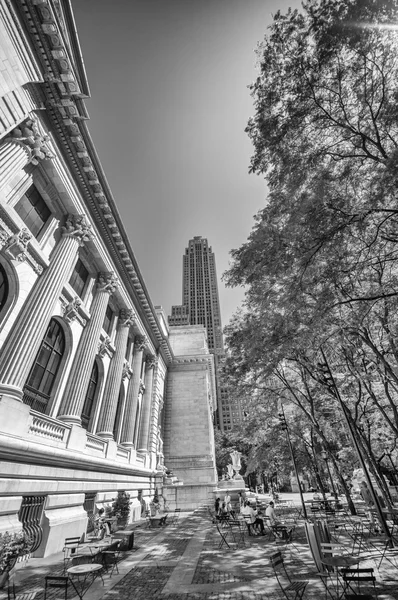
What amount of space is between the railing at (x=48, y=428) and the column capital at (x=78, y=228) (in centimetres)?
894

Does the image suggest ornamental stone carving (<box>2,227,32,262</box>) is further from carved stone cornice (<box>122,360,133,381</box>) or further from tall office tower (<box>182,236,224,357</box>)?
tall office tower (<box>182,236,224,357</box>)

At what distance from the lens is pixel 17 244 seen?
11.6 metres

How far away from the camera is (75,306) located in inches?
626

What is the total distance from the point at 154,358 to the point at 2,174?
22.5 meters

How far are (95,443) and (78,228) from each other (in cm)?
1165

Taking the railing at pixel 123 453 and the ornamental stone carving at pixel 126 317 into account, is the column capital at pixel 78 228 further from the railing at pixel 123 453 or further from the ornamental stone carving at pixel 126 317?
the railing at pixel 123 453

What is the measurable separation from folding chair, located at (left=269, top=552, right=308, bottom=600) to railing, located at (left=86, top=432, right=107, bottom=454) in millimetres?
10452

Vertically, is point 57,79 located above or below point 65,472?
above

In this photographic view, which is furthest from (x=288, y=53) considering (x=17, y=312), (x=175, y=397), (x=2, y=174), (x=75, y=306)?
(x=175, y=397)

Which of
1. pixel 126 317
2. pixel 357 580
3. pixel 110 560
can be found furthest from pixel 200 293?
pixel 357 580

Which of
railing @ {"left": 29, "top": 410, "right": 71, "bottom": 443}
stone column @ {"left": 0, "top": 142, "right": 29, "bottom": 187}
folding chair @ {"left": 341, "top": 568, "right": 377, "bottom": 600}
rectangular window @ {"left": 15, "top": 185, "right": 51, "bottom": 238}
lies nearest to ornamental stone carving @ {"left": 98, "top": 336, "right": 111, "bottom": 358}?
railing @ {"left": 29, "top": 410, "right": 71, "bottom": 443}

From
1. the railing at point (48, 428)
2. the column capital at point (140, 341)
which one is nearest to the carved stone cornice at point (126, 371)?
the column capital at point (140, 341)

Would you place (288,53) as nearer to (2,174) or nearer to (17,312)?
(2,174)

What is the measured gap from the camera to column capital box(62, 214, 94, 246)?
15414 millimetres
